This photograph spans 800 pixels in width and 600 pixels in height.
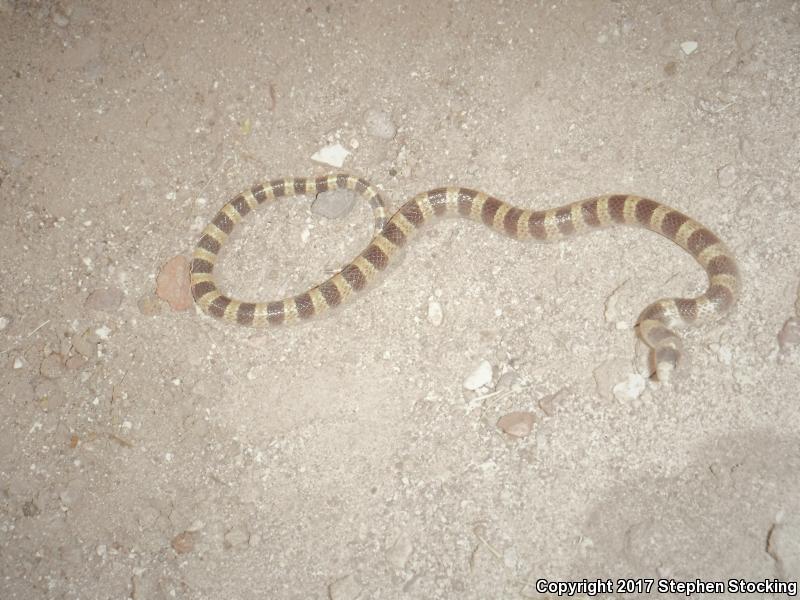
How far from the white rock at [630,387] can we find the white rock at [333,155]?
148 inches

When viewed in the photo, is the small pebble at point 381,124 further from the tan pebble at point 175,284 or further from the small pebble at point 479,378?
the small pebble at point 479,378

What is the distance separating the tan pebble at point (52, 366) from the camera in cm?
591

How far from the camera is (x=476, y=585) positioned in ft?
14.5

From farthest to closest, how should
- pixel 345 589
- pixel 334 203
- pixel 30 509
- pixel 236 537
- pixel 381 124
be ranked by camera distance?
pixel 381 124
pixel 334 203
pixel 30 509
pixel 236 537
pixel 345 589

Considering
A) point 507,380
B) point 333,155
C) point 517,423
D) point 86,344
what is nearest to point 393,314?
point 507,380

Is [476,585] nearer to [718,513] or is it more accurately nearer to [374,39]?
[718,513]

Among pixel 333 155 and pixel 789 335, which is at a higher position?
pixel 333 155

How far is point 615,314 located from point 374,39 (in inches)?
Answer: 159

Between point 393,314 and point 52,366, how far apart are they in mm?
3570

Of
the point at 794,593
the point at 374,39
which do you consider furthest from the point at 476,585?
the point at 374,39

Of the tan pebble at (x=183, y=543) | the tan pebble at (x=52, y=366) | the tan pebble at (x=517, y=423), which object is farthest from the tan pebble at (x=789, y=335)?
the tan pebble at (x=52, y=366)

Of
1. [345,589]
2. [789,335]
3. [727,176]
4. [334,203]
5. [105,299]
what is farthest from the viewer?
[334,203]

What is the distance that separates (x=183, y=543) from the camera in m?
4.99

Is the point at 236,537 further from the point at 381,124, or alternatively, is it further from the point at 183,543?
the point at 381,124
